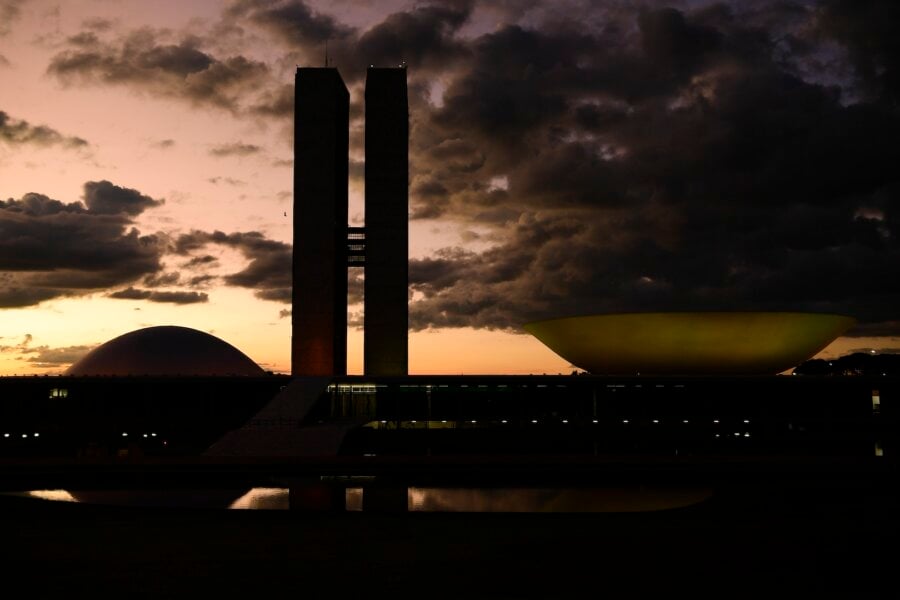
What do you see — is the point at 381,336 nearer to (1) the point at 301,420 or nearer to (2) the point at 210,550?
(1) the point at 301,420

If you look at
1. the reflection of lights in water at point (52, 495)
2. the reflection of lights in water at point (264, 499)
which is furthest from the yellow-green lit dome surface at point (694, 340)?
the reflection of lights in water at point (52, 495)

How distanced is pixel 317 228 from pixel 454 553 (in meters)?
63.4

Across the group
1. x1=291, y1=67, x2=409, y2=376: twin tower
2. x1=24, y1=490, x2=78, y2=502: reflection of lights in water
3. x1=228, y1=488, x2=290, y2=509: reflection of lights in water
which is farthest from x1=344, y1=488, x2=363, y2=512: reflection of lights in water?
x1=291, y1=67, x2=409, y2=376: twin tower

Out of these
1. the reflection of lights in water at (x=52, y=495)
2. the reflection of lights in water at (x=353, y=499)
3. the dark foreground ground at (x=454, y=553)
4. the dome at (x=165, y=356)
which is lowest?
the dark foreground ground at (x=454, y=553)

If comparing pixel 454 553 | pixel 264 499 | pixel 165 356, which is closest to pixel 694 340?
pixel 264 499

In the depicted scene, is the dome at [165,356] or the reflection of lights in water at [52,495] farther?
the dome at [165,356]

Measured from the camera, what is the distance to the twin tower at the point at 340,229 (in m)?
73.9

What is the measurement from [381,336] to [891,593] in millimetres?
64434

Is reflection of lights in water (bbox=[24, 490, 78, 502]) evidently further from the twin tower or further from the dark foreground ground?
the twin tower

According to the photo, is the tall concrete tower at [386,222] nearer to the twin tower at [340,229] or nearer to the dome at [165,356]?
the twin tower at [340,229]

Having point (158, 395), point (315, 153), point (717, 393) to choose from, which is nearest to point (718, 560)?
point (717, 393)

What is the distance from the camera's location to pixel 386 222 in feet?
251

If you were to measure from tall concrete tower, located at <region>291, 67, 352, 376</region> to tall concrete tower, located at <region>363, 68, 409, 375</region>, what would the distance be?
309 centimetres

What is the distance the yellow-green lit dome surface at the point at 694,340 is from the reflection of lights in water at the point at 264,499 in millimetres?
24478
